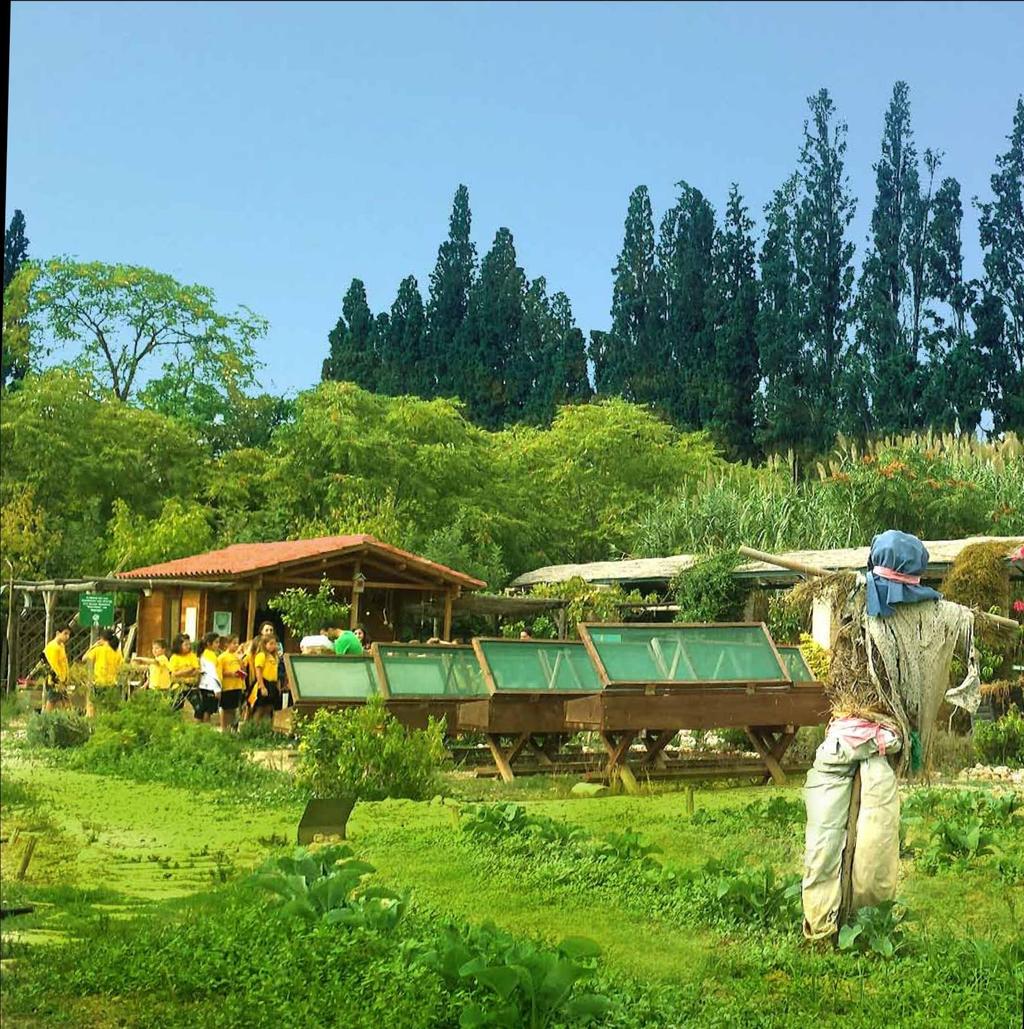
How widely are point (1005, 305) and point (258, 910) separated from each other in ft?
10.9

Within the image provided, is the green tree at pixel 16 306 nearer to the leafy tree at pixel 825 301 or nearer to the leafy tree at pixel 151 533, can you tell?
the leafy tree at pixel 151 533

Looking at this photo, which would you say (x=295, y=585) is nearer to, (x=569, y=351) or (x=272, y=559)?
(x=272, y=559)

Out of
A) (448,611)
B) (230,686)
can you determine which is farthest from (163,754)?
(448,611)

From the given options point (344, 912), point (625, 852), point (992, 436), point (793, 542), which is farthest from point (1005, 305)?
point (344, 912)

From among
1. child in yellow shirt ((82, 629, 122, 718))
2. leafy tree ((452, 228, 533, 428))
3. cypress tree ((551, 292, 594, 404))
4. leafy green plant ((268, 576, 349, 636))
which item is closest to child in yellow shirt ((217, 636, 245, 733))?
child in yellow shirt ((82, 629, 122, 718))

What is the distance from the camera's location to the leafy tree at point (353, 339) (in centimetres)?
527

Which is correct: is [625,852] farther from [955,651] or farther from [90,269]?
[90,269]

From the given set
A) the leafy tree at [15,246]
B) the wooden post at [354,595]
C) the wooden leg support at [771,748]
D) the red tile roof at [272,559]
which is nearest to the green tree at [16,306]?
the leafy tree at [15,246]

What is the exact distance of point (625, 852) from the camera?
5145mm

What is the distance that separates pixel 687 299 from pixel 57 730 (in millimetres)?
2688

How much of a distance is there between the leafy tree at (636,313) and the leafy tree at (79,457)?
1.62m

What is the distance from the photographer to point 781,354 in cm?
517

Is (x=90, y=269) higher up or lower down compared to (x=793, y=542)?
higher up

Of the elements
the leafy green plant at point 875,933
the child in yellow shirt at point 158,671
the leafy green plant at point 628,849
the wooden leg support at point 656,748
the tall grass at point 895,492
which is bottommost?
the leafy green plant at point 875,933
